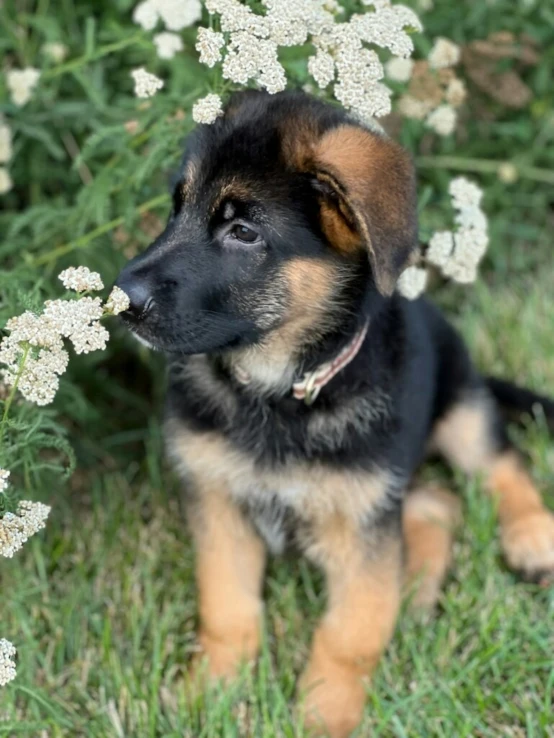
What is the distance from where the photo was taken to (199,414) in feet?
10.5

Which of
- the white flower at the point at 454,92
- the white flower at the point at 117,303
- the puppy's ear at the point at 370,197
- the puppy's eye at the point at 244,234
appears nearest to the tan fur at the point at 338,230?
the puppy's ear at the point at 370,197

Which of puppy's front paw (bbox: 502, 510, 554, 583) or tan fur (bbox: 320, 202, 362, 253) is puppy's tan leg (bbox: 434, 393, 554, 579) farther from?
tan fur (bbox: 320, 202, 362, 253)

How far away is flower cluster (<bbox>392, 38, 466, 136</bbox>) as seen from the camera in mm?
3496

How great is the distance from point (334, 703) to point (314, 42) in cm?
206

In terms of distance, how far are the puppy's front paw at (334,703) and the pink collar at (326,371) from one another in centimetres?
94

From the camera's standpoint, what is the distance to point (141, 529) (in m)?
3.99

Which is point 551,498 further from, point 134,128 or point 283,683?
point 134,128

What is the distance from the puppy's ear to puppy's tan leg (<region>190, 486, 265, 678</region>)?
3.52 ft

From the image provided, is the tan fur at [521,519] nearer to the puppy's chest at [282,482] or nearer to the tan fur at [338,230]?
the puppy's chest at [282,482]

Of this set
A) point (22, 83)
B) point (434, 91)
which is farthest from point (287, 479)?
point (22, 83)

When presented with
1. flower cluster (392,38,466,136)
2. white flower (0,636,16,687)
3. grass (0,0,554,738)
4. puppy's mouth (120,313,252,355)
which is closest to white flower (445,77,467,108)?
flower cluster (392,38,466,136)

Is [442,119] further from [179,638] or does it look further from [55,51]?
[179,638]

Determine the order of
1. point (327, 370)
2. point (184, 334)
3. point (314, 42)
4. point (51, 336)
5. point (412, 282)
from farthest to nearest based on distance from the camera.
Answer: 1. point (412, 282)
2. point (327, 370)
3. point (314, 42)
4. point (184, 334)
5. point (51, 336)

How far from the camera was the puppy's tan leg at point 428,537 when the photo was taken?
3.64 m
